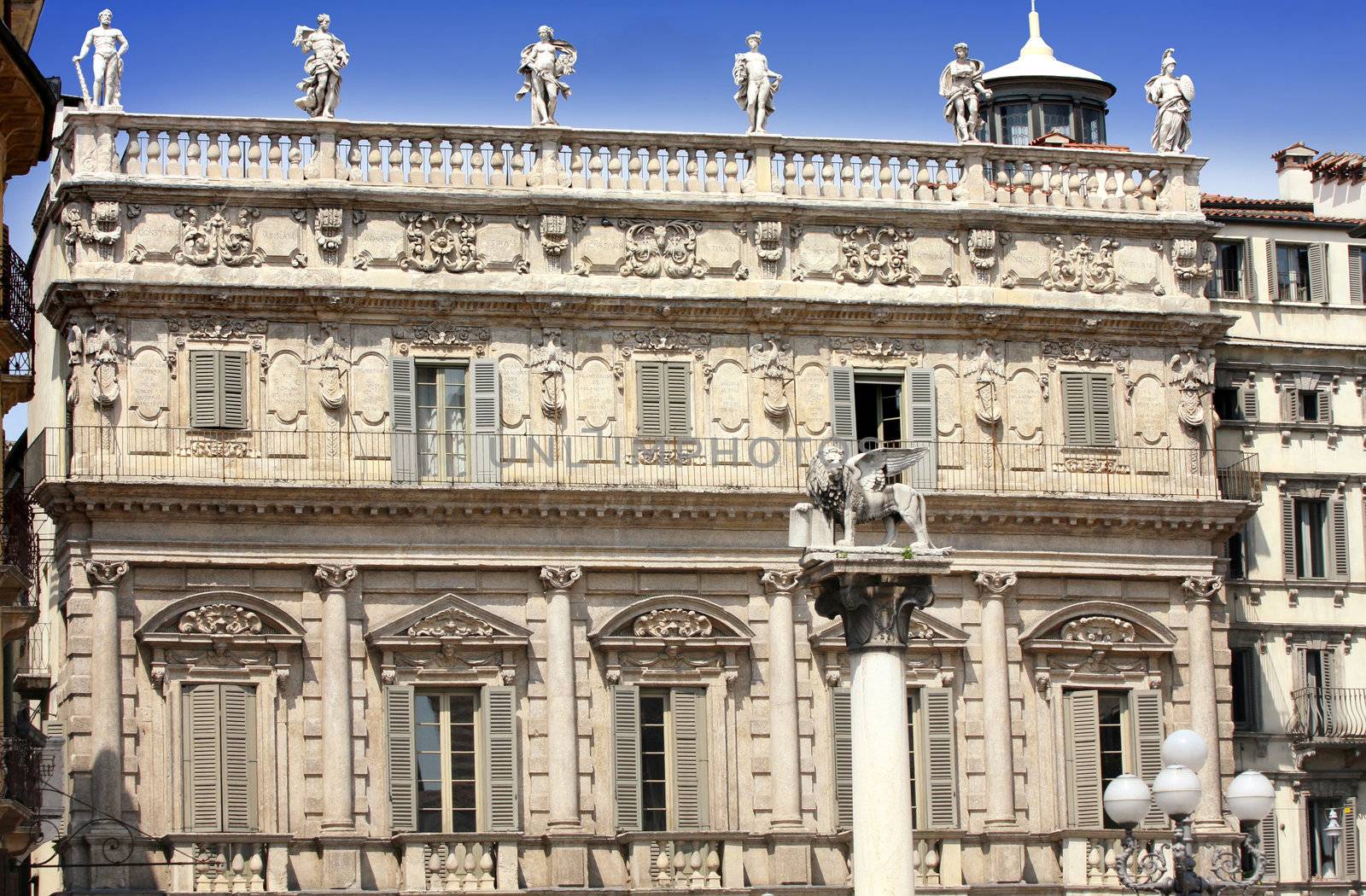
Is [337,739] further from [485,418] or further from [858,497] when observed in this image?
[858,497]

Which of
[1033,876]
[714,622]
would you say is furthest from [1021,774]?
[714,622]

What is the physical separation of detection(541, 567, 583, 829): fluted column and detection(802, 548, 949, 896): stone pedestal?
56.8 ft

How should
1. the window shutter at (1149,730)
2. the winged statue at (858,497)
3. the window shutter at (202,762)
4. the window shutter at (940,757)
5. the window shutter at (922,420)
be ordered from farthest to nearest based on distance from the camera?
the window shutter at (1149,730) < the window shutter at (922,420) < the window shutter at (940,757) < the window shutter at (202,762) < the winged statue at (858,497)

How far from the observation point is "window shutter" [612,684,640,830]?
51688 millimetres

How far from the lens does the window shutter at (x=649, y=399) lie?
53125mm

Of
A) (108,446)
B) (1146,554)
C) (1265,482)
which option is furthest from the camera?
(1265,482)

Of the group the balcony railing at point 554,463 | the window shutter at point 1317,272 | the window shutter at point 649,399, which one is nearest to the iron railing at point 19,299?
the balcony railing at point 554,463

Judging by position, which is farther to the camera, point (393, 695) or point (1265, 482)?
point (1265, 482)

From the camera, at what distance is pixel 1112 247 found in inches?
2183

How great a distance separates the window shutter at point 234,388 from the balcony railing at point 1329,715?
20.4 meters

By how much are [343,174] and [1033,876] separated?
663 inches

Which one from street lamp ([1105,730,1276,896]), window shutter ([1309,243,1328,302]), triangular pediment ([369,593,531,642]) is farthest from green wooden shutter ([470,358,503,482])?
street lamp ([1105,730,1276,896])

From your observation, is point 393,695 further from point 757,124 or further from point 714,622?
point 757,124

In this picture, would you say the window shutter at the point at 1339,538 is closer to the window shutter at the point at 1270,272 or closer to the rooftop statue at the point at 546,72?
the window shutter at the point at 1270,272
